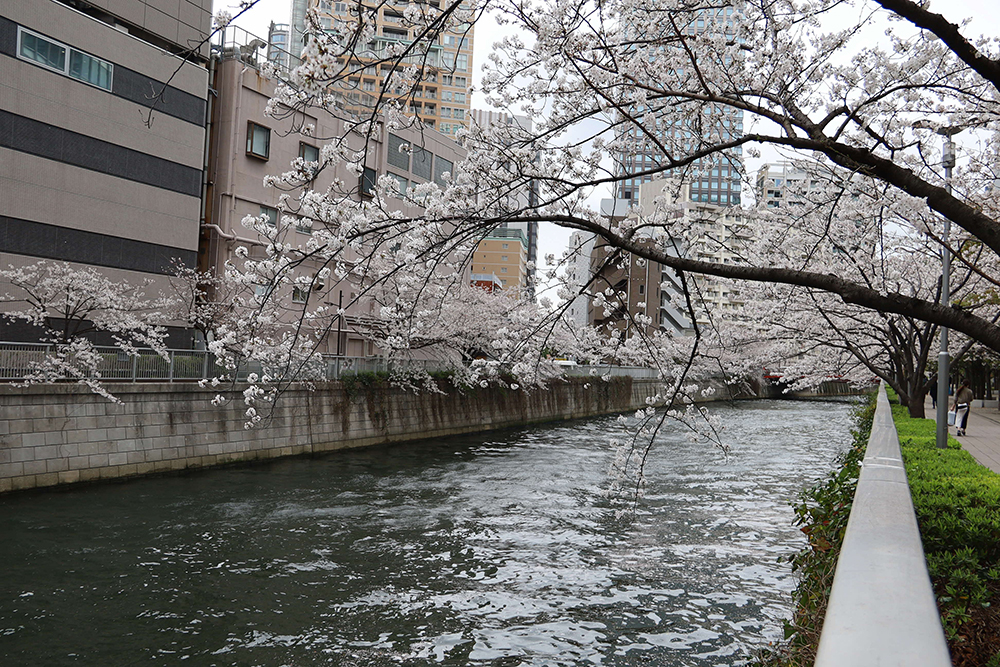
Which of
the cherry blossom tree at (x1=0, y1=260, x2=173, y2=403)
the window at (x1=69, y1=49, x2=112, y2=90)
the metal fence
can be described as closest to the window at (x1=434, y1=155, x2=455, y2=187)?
the metal fence

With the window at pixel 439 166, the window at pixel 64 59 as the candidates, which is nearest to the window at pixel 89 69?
the window at pixel 64 59

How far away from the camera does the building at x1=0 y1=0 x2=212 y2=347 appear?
20875 mm

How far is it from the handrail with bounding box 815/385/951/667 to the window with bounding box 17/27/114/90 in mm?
25044

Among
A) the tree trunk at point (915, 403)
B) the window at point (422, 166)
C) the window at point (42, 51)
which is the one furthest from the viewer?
the window at point (422, 166)

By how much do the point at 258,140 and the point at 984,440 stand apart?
2548 centimetres

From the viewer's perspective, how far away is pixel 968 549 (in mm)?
4863

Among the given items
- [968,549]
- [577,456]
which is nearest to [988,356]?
[577,456]

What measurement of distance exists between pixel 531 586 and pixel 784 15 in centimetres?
713

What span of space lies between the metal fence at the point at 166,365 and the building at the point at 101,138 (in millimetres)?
6038

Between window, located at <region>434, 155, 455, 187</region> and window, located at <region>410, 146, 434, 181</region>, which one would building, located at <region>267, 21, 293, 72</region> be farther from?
window, located at <region>434, 155, 455, 187</region>

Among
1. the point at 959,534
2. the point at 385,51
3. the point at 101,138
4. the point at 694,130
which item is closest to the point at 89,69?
the point at 101,138

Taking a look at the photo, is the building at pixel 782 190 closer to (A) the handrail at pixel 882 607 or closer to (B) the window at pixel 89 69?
(A) the handrail at pixel 882 607

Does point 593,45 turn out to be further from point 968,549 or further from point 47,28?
point 47,28

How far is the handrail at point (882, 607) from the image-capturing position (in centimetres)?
96
